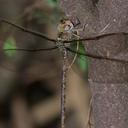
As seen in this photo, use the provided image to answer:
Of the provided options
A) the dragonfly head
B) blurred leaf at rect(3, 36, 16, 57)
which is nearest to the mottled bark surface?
the dragonfly head

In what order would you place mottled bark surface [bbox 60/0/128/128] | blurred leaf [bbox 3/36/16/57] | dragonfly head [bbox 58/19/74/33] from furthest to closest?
blurred leaf [bbox 3/36/16/57], dragonfly head [bbox 58/19/74/33], mottled bark surface [bbox 60/0/128/128]

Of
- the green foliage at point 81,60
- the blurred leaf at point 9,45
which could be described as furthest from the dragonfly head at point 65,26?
the blurred leaf at point 9,45

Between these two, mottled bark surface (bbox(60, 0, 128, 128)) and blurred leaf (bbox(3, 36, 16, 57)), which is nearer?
mottled bark surface (bbox(60, 0, 128, 128))

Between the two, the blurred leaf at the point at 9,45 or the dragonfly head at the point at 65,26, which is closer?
the dragonfly head at the point at 65,26

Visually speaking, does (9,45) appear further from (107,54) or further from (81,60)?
(107,54)

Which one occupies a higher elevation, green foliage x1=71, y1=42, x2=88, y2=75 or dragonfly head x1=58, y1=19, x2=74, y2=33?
dragonfly head x1=58, y1=19, x2=74, y2=33

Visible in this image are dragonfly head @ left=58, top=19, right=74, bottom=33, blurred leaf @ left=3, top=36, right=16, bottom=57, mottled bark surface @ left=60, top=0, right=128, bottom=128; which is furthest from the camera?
blurred leaf @ left=3, top=36, right=16, bottom=57

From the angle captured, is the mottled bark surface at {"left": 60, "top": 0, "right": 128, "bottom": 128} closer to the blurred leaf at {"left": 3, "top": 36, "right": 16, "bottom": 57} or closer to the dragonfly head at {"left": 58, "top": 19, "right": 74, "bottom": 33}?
the dragonfly head at {"left": 58, "top": 19, "right": 74, "bottom": 33}

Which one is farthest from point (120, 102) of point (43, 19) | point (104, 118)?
point (43, 19)

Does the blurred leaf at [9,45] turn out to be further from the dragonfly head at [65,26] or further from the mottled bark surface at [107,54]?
the mottled bark surface at [107,54]
